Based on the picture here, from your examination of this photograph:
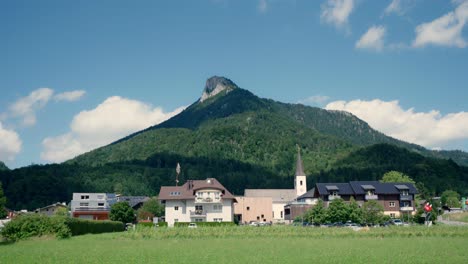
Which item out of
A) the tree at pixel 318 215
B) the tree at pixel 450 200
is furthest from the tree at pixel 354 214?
the tree at pixel 450 200

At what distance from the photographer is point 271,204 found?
10894 centimetres

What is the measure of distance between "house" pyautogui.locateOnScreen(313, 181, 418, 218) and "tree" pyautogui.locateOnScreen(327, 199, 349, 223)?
1593 centimetres

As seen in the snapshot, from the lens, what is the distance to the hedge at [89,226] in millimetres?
51125

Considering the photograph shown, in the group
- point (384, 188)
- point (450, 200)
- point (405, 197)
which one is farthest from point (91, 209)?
point (450, 200)

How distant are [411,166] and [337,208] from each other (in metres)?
103

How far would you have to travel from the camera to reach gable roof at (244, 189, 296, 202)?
13388 cm

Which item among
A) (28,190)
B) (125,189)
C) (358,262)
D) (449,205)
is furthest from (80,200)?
(449,205)

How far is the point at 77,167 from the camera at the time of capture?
17975 centimetres

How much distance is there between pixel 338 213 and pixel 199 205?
25.1 m

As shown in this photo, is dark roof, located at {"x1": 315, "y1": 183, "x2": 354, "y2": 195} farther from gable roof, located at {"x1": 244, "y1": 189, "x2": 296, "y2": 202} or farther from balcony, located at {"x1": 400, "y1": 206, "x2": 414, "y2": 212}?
gable roof, located at {"x1": 244, "y1": 189, "x2": 296, "y2": 202}

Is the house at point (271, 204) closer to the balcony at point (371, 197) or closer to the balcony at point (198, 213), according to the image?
the balcony at point (198, 213)

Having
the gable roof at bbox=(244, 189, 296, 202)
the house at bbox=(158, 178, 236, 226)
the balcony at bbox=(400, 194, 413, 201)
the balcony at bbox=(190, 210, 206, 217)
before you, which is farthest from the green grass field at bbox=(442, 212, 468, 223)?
the balcony at bbox=(190, 210, 206, 217)

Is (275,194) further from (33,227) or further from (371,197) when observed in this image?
(33,227)

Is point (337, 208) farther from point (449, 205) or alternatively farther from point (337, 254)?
point (449, 205)
